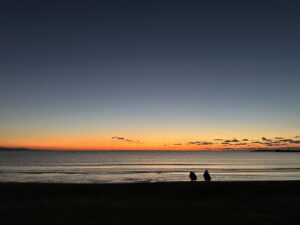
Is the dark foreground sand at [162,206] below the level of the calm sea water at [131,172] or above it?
above

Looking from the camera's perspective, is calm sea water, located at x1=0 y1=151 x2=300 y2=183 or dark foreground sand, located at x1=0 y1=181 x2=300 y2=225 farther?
calm sea water, located at x1=0 y1=151 x2=300 y2=183

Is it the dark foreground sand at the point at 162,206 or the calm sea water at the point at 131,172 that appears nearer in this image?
the dark foreground sand at the point at 162,206

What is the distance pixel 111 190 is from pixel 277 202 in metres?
14.0

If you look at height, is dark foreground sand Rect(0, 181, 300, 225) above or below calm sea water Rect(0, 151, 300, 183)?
above

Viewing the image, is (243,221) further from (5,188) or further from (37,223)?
(5,188)

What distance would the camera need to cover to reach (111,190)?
24.8 meters

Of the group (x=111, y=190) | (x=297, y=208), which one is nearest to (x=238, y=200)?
(x=297, y=208)

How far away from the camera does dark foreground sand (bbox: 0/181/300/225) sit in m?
13.4

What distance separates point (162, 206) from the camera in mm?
16625

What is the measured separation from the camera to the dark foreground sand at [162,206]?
526 inches

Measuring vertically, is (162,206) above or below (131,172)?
above

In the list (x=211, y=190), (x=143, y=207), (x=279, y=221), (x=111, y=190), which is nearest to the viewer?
(x=279, y=221)

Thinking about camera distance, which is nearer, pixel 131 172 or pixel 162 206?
pixel 162 206

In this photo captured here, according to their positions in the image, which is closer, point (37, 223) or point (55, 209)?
point (37, 223)
